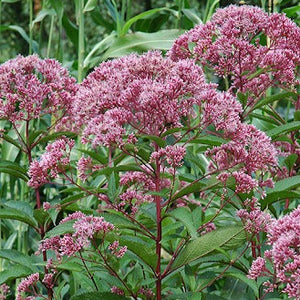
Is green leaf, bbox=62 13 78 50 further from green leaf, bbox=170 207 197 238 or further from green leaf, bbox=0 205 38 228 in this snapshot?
green leaf, bbox=170 207 197 238

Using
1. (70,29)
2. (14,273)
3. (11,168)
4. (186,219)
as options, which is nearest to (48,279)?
(14,273)

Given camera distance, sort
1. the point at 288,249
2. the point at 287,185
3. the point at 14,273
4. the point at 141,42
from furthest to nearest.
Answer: the point at 141,42
the point at 14,273
the point at 287,185
the point at 288,249

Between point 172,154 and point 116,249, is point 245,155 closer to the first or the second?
point 172,154

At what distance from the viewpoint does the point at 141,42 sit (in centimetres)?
288

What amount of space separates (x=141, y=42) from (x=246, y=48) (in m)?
0.95

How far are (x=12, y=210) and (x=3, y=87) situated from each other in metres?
0.36

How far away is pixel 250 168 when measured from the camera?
1707mm

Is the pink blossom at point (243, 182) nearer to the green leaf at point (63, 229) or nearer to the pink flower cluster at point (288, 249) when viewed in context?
the pink flower cluster at point (288, 249)

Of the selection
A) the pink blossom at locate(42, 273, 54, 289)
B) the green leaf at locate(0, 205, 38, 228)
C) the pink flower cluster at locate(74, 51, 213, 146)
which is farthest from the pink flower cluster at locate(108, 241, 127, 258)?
the green leaf at locate(0, 205, 38, 228)

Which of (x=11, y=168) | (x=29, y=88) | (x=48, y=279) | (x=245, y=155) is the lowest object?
(x=48, y=279)

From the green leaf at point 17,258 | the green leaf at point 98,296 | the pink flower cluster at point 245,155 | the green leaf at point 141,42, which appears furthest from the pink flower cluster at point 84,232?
the green leaf at point 141,42

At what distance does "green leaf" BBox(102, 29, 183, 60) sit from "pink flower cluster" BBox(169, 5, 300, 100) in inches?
29.1

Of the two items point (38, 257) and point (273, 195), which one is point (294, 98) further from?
point (38, 257)

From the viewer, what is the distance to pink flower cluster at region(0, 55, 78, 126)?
1998mm
